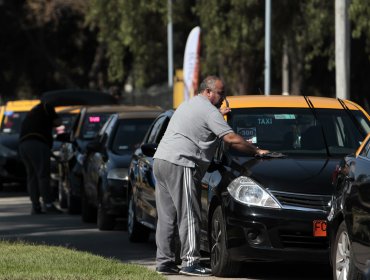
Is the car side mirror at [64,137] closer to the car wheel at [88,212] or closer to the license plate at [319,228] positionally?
the car wheel at [88,212]

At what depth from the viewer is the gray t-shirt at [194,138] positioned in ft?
36.9

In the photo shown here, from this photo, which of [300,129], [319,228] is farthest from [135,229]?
[319,228]

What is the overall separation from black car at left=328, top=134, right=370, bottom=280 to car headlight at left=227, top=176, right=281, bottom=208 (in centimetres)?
74

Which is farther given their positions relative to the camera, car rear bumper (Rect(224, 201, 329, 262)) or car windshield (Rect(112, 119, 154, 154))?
car windshield (Rect(112, 119, 154, 154))

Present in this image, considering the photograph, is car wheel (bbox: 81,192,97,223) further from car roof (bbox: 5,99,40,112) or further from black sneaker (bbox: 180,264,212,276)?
car roof (bbox: 5,99,40,112)

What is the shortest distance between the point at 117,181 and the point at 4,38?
4209 centimetres

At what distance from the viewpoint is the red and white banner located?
29.7 meters

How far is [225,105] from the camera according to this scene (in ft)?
41.0

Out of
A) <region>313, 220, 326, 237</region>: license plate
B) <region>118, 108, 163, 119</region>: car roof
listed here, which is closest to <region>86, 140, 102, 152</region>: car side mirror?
<region>118, 108, 163, 119</region>: car roof

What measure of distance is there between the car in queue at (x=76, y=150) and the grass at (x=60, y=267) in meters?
7.13

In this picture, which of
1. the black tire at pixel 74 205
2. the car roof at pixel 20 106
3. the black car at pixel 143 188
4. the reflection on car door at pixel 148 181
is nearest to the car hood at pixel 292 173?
the black car at pixel 143 188

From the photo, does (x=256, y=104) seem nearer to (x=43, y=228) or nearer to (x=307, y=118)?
(x=307, y=118)

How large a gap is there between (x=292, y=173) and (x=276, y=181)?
0.22 m

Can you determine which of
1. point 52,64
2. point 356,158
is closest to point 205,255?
point 356,158
